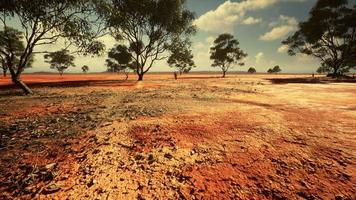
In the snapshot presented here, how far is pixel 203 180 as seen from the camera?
464 centimetres

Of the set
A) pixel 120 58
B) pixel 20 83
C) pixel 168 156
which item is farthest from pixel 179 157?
pixel 120 58

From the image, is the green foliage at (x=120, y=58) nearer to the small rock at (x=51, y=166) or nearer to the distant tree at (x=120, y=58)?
the distant tree at (x=120, y=58)

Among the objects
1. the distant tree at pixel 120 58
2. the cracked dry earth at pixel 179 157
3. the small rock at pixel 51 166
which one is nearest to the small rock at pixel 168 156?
the cracked dry earth at pixel 179 157

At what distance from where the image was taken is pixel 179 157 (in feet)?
18.1

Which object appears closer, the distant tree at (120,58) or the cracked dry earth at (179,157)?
the cracked dry earth at (179,157)

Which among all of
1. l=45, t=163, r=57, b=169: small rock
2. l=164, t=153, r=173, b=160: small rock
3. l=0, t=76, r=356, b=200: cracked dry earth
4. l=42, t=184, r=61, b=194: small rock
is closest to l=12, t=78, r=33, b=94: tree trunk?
l=0, t=76, r=356, b=200: cracked dry earth

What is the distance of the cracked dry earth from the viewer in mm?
4344

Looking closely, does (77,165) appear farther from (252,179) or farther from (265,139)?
(265,139)

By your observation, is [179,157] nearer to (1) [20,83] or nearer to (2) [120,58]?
(1) [20,83]

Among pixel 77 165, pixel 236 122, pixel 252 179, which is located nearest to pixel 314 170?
pixel 252 179

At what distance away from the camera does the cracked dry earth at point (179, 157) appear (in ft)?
14.3

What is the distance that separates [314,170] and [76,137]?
6.54m

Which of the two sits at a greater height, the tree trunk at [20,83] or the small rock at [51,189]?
the tree trunk at [20,83]

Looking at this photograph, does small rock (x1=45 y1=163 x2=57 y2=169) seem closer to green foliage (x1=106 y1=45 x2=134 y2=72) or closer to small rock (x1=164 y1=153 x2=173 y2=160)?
small rock (x1=164 y1=153 x2=173 y2=160)
